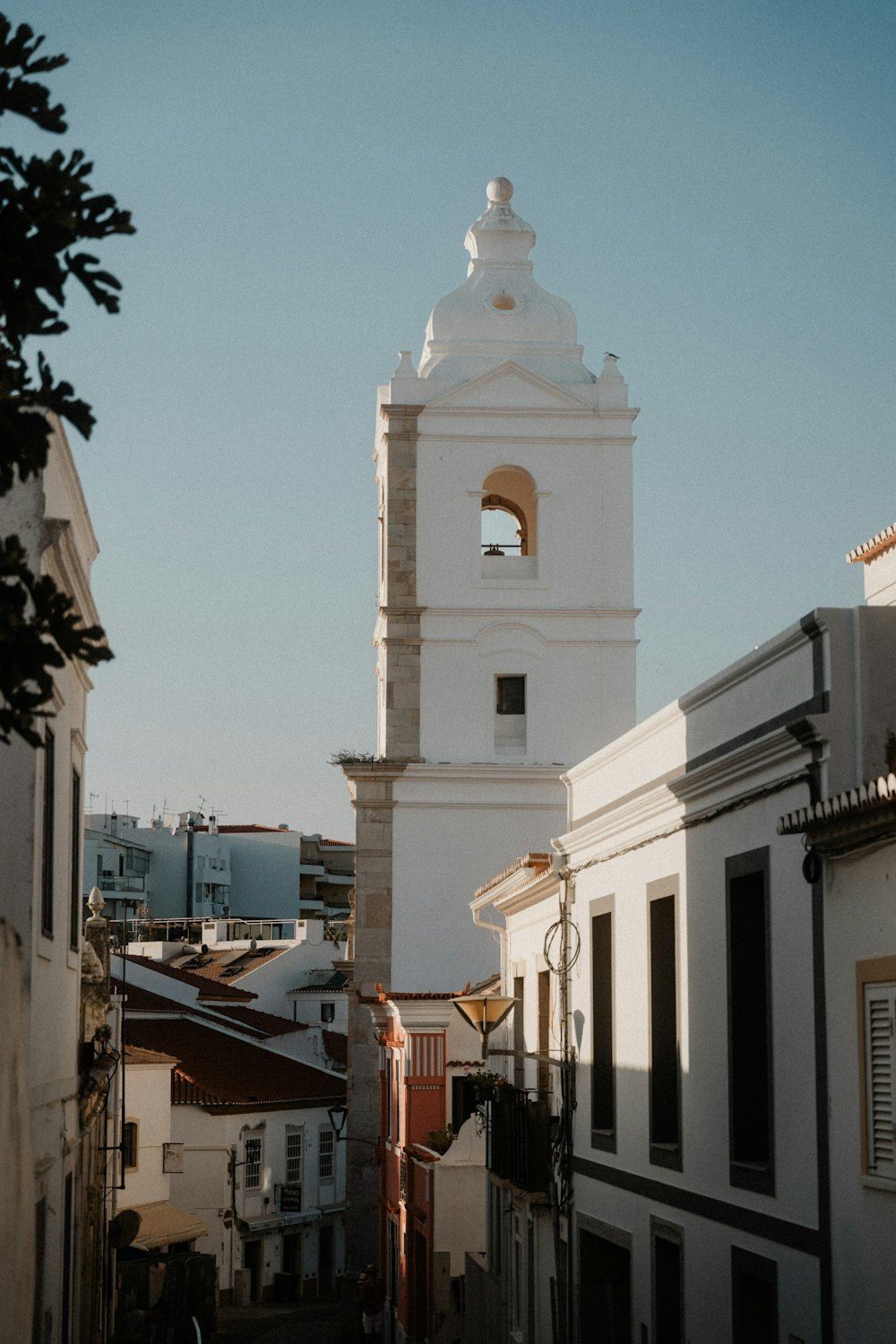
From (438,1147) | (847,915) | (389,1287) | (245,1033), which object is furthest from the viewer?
(245,1033)

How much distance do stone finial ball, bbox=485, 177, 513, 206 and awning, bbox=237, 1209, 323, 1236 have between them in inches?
1008

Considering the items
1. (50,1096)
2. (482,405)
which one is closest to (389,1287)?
(482,405)

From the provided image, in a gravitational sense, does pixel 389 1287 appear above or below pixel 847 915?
below

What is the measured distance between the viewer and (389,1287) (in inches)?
1210

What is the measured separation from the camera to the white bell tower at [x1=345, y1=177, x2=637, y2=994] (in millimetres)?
32625

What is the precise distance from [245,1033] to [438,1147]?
28188 millimetres

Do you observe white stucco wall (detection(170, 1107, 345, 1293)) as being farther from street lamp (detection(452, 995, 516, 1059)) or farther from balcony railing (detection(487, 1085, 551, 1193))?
street lamp (detection(452, 995, 516, 1059))

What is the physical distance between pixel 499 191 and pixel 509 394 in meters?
4.30

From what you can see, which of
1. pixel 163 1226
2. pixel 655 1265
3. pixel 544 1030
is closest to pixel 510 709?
pixel 544 1030

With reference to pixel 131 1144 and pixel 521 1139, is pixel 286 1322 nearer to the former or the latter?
pixel 131 1144

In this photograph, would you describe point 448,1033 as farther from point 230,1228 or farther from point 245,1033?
point 245,1033

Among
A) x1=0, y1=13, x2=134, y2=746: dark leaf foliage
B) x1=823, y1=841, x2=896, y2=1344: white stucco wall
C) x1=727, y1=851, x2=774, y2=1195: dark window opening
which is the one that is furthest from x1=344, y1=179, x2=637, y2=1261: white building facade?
x1=0, y1=13, x2=134, y2=746: dark leaf foliage

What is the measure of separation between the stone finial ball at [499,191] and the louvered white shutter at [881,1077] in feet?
89.0

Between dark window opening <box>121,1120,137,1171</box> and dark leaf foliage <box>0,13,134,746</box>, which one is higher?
dark leaf foliage <box>0,13,134,746</box>
